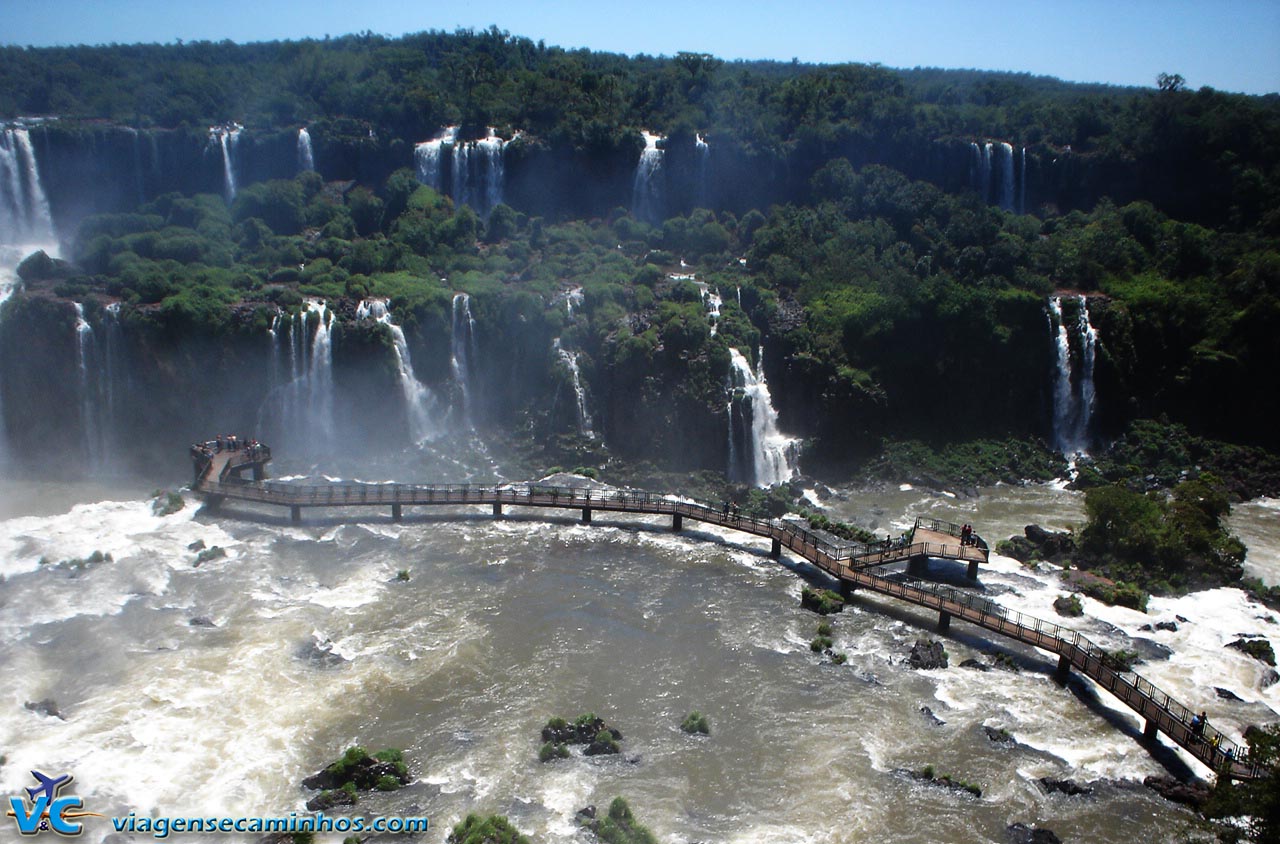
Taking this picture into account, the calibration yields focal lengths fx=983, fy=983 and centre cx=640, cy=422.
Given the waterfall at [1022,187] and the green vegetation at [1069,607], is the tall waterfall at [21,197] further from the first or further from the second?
the waterfall at [1022,187]

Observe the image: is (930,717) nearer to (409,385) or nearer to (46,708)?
(46,708)

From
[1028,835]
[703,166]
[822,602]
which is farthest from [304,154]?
[1028,835]

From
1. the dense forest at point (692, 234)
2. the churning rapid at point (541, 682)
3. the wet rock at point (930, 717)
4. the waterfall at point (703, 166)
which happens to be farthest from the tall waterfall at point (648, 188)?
the wet rock at point (930, 717)

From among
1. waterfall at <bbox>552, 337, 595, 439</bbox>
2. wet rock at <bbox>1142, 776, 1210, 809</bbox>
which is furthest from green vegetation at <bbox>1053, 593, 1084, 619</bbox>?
waterfall at <bbox>552, 337, 595, 439</bbox>

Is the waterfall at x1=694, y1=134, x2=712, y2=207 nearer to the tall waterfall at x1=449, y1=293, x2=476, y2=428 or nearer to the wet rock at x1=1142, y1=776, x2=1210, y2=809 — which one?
the tall waterfall at x1=449, y1=293, x2=476, y2=428

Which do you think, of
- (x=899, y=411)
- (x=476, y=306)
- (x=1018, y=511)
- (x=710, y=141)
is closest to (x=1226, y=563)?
(x=1018, y=511)

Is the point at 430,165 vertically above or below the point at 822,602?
above
